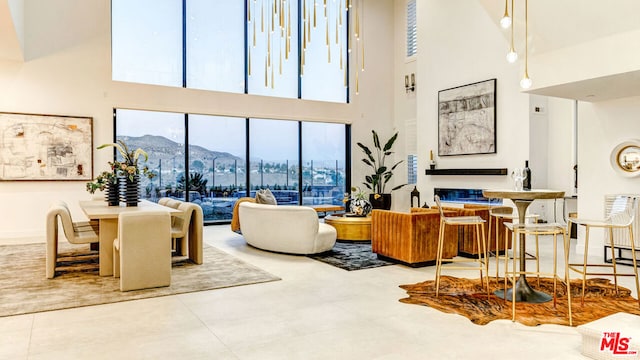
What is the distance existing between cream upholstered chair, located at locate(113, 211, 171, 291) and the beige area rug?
0.11m

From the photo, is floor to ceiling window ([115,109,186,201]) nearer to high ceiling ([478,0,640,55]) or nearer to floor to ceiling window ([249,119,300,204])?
floor to ceiling window ([249,119,300,204])

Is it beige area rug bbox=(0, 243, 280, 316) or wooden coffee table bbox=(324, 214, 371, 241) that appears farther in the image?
wooden coffee table bbox=(324, 214, 371, 241)

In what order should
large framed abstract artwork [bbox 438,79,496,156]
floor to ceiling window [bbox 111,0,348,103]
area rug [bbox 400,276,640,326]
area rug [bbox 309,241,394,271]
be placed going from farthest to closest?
floor to ceiling window [bbox 111,0,348,103] < large framed abstract artwork [bbox 438,79,496,156] < area rug [bbox 309,241,394,271] < area rug [bbox 400,276,640,326]

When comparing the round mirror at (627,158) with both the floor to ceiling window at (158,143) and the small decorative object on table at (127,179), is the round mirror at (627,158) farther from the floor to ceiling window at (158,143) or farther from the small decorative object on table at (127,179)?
the floor to ceiling window at (158,143)

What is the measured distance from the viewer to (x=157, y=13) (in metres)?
9.16

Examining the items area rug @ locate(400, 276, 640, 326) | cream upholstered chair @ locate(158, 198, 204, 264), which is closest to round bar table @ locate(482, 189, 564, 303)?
area rug @ locate(400, 276, 640, 326)

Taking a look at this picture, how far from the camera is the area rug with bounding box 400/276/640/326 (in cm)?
346

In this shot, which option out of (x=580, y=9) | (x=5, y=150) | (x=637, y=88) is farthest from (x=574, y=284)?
(x=5, y=150)

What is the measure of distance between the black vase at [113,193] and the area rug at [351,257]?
2.62m

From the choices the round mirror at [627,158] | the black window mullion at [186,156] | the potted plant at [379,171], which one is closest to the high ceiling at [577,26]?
the round mirror at [627,158]

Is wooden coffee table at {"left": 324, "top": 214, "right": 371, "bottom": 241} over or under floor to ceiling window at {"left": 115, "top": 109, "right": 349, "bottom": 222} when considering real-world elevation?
under

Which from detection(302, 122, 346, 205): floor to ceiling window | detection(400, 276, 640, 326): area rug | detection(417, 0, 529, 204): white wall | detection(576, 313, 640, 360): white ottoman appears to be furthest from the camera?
detection(302, 122, 346, 205): floor to ceiling window

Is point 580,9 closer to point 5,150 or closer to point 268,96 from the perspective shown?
point 268,96

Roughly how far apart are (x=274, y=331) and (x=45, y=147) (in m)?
6.87
